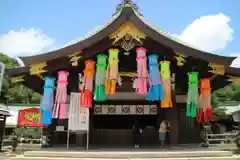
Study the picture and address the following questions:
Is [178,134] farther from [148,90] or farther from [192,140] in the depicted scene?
[148,90]

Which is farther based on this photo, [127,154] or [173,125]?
[173,125]

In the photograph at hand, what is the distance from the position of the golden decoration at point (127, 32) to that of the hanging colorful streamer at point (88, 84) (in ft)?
5.14

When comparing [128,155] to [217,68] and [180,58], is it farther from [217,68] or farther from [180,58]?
[217,68]

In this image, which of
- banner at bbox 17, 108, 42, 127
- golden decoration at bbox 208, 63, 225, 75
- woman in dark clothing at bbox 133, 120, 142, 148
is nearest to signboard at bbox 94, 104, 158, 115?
woman in dark clothing at bbox 133, 120, 142, 148

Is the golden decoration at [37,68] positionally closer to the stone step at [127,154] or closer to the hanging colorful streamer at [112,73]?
the hanging colorful streamer at [112,73]

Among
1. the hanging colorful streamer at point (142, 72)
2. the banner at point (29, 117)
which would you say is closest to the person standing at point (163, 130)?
the hanging colorful streamer at point (142, 72)

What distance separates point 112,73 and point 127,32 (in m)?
1.90

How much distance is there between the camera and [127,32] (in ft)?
38.3

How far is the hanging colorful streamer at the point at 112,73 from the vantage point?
37.5ft

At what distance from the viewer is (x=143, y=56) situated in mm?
11594

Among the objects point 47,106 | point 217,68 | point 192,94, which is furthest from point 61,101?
point 217,68

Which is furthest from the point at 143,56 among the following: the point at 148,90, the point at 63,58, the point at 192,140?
the point at 192,140

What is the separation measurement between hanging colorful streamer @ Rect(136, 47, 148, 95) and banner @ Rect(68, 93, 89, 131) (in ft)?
8.04

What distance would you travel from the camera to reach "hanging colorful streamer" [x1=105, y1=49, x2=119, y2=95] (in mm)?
11422
